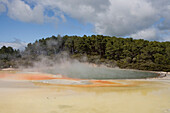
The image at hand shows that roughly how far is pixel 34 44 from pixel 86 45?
661 inches

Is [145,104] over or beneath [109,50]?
beneath

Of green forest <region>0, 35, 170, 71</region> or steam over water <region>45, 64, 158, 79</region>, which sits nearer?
steam over water <region>45, 64, 158, 79</region>

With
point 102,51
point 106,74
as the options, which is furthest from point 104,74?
point 102,51

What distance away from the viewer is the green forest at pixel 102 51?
134 feet

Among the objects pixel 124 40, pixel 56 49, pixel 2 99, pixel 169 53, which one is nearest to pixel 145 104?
pixel 2 99

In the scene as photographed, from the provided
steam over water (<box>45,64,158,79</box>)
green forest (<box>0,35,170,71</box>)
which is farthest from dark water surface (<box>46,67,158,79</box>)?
green forest (<box>0,35,170,71</box>)

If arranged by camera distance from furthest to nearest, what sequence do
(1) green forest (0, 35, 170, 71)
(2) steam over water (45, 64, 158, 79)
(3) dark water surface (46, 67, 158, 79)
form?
(1) green forest (0, 35, 170, 71)
(2) steam over water (45, 64, 158, 79)
(3) dark water surface (46, 67, 158, 79)

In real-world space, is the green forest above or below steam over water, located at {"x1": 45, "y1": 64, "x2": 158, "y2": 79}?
above

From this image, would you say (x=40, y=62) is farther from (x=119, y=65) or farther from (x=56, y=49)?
(x=119, y=65)

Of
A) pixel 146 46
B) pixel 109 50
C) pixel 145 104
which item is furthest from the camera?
pixel 109 50

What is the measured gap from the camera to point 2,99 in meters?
9.91

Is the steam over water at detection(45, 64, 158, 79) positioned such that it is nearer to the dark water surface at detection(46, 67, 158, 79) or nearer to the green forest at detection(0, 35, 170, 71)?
the dark water surface at detection(46, 67, 158, 79)

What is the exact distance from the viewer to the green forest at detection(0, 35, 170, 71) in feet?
134

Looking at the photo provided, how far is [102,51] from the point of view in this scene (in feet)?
177
